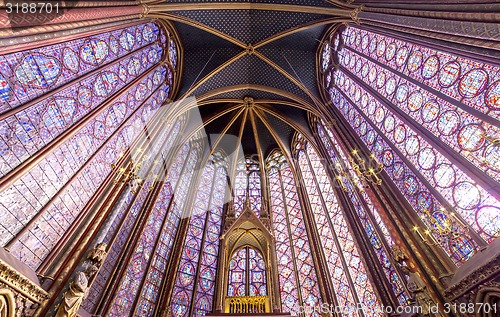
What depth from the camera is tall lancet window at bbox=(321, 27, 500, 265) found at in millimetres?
5898

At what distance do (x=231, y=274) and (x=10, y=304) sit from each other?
7.69 m

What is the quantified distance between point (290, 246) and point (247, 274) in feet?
7.75

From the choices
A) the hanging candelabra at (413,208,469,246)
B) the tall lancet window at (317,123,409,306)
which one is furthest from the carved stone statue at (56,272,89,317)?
the hanging candelabra at (413,208,469,246)

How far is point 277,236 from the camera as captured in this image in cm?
1357

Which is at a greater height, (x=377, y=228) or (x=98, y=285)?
(x=377, y=228)

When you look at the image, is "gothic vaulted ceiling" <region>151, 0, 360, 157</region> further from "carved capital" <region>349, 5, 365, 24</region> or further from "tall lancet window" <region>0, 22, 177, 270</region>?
"tall lancet window" <region>0, 22, 177, 270</region>

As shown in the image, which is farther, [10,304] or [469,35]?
[469,35]

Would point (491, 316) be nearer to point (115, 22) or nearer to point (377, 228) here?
point (377, 228)

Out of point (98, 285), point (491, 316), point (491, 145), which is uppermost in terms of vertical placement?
point (491, 145)

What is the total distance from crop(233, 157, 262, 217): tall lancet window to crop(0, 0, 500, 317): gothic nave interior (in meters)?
0.21

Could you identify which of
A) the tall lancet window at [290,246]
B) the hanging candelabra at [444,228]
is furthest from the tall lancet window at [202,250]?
the hanging candelabra at [444,228]

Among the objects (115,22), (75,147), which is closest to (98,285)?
(75,147)

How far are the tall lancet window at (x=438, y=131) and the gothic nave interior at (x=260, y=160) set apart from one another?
0.04 m

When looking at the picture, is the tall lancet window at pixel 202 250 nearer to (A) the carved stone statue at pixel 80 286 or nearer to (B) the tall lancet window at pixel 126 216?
(B) the tall lancet window at pixel 126 216
